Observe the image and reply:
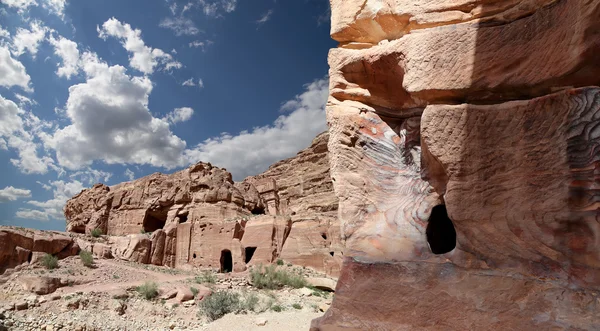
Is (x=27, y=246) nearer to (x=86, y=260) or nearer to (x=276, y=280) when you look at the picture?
(x=86, y=260)

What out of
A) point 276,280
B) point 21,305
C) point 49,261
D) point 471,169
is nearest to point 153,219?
point 49,261

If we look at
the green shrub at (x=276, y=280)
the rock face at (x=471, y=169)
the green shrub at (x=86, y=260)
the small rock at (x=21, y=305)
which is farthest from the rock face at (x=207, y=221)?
the rock face at (x=471, y=169)

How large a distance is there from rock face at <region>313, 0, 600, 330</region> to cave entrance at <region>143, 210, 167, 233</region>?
28611mm

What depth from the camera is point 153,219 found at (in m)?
31.0

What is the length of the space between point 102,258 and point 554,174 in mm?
22372

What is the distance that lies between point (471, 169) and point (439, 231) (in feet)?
3.24

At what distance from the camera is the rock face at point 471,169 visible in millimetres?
2211

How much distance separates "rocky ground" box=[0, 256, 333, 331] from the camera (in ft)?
34.4

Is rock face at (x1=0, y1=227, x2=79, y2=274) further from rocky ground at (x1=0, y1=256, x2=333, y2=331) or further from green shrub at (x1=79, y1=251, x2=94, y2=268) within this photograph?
green shrub at (x1=79, y1=251, x2=94, y2=268)

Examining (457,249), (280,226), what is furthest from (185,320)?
(457,249)

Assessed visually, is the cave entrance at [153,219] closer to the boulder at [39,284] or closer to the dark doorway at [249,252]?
the dark doorway at [249,252]

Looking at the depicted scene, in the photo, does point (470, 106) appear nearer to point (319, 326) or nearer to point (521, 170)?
point (521, 170)

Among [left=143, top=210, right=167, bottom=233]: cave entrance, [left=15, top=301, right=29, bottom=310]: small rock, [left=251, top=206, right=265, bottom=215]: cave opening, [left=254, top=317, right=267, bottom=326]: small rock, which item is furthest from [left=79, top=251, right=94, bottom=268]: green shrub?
[left=251, top=206, right=265, bottom=215]: cave opening

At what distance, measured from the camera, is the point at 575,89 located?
2281 millimetres
